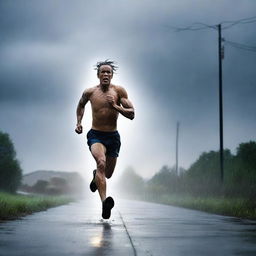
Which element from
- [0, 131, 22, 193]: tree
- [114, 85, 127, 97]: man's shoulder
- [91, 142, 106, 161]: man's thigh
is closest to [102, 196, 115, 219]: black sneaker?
Answer: [91, 142, 106, 161]: man's thigh

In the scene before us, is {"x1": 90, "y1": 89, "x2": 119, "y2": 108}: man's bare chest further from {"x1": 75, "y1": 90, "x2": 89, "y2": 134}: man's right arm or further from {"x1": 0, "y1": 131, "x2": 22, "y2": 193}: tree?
{"x1": 0, "y1": 131, "x2": 22, "y2": 193}: tree

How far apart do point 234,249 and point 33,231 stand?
242 cm

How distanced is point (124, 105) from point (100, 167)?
1018mm

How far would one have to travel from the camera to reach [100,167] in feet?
26.5

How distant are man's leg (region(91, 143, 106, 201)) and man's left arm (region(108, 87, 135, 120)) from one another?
0.66m

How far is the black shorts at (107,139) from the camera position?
333 inches

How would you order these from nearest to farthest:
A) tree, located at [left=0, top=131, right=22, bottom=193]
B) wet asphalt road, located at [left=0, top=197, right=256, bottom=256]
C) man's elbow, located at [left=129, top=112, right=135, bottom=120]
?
wet asphalt road, located at [left=0, top=197, right=256, bottom=256], man's elbow, located at [left=129, top=112, right=135, bottom=120], tree, located at [left=0, top=131, right=22, bottom=193]

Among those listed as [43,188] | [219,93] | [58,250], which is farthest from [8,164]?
[58,250]

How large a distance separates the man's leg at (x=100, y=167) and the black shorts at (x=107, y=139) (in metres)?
0.16

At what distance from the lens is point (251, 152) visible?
42.2 m

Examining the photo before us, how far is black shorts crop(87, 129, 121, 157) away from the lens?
8453 millimetres

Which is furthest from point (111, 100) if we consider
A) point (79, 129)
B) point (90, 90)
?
point (79, 129)

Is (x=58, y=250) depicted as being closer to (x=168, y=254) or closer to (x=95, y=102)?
(x=168, y=254)

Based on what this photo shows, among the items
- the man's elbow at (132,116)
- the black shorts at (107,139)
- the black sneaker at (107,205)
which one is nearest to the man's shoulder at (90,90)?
the black shorts at (107,139)
